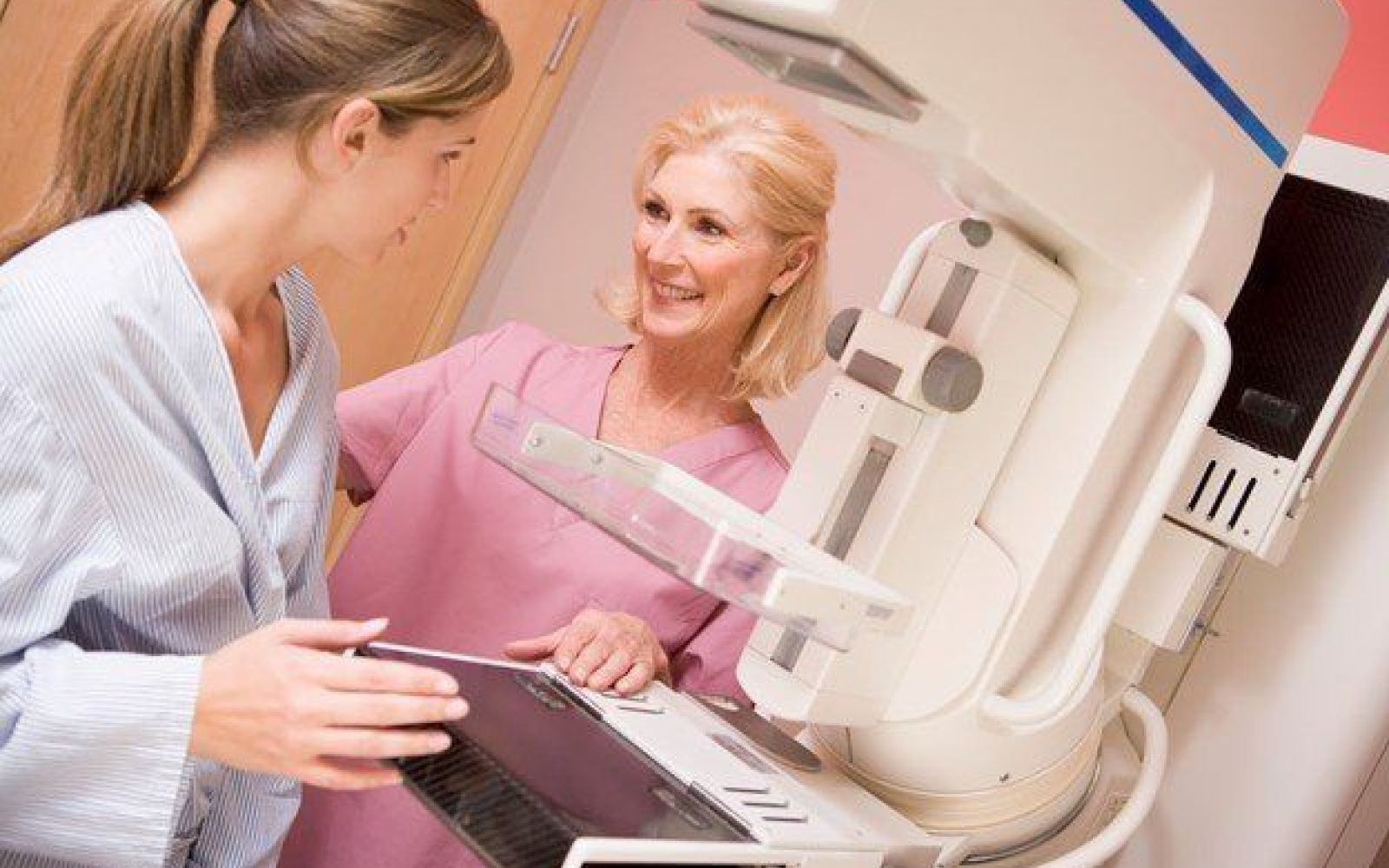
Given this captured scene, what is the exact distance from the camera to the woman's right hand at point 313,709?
3.23 ft

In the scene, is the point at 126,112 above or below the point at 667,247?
below

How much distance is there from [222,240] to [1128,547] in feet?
2.51

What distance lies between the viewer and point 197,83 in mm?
1236

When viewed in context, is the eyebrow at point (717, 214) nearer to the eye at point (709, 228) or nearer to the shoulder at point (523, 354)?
the eye at point (709, 228)

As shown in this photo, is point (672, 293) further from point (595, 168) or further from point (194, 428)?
point (595, 168)

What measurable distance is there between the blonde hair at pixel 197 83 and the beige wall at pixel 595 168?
165 cm

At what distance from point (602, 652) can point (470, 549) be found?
16.5 inches

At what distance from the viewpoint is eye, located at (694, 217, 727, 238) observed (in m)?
1.68

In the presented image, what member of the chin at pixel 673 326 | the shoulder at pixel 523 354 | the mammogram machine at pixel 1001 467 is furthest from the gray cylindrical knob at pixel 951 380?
the shoulder at pixel 523 354

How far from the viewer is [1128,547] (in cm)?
108

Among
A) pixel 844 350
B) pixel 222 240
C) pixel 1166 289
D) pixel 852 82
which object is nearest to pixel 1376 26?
pixel 1166 289

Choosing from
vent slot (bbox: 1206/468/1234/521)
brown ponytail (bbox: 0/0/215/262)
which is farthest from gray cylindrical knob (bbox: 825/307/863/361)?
brown ponytail (bbox: 0/0/215/262)

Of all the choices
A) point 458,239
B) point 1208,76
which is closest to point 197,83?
point 1208,76

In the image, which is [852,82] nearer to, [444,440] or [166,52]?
[166,52]
